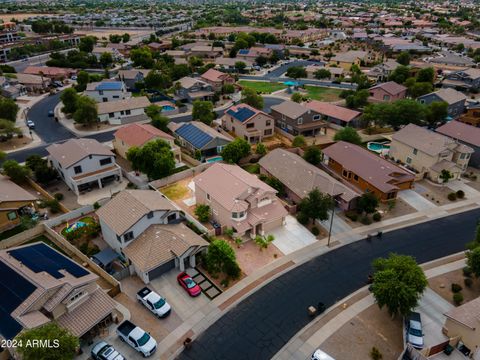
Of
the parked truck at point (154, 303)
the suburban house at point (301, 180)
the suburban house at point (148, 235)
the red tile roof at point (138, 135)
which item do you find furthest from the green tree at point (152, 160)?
the parked truck at point (154, 303)

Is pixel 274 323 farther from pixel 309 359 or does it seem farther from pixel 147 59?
pixel 147 59

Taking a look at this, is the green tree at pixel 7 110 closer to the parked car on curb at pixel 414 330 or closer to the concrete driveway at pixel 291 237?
the concrete driveway at pixel 291 237

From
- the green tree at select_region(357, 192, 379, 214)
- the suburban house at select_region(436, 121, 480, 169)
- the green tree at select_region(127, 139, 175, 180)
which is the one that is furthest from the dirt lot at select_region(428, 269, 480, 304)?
the green tree at select_region(127, 139, 175, 180)

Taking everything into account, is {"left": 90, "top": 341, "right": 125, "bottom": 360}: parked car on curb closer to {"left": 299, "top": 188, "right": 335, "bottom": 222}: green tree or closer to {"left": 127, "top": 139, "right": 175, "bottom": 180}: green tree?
{"left": 299, "top": 188, "right": 335, "bottom": 222}: green tree

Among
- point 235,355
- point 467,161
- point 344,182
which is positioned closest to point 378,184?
point 344,182

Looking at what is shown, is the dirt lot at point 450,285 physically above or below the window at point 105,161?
below

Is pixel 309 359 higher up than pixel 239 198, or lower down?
lower down

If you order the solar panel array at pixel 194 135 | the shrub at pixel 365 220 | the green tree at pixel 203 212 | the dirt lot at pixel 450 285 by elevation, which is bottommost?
the shrub at pixel 365 220
